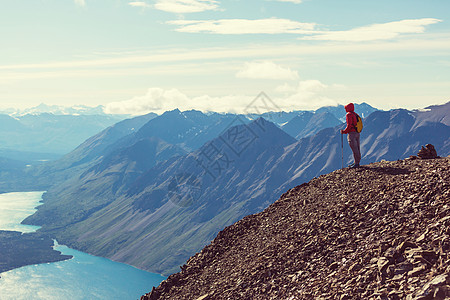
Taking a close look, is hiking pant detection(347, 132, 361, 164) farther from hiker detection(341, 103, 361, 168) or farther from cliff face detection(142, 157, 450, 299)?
→ cliff face detection(142, 157, 450, 299)

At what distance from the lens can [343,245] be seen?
27.0 metres

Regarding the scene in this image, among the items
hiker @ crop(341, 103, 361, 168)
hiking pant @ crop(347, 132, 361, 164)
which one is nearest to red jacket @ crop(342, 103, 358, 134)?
hiker @ crop(341, 103, 361, 168)

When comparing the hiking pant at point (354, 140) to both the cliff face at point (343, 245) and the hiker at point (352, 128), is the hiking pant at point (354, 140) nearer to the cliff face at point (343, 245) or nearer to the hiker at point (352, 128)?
the hiker at point (352, 128)

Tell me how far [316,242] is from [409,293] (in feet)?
32.9

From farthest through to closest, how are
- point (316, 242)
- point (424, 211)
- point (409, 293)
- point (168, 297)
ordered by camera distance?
point (168, 297) < point (316, 242) < point (424, 211) < point (409, 293)

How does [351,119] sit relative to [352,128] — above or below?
above

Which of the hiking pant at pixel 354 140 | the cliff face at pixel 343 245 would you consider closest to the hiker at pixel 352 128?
the hiking pant at pixel 354 140

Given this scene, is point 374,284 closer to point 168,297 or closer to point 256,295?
point 256,295

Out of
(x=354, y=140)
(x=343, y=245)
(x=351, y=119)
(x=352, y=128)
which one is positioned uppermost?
(x=351, y=119)

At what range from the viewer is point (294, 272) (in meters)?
27.2

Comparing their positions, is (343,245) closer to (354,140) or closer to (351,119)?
(354,140)

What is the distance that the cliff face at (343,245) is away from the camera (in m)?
21.0

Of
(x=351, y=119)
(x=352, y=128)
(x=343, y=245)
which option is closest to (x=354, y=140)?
(x=352, y=128)

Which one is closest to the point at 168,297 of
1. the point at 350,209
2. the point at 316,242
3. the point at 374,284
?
the point at 316,242
